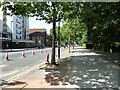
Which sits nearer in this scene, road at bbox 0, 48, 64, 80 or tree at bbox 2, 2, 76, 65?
tree at bbox 2, 2, 76, 65

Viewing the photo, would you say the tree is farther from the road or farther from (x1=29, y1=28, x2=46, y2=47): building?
(x1=29, y1=28, x2=46, y2=47): building

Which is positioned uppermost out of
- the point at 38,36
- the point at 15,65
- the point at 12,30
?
the point at 12,30

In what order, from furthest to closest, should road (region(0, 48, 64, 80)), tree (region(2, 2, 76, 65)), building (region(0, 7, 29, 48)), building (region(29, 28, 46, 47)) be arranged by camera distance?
building (region(29, 28, 46, 47)), building (region(0, 7, 29, 48)), road (region(0, 48, 64, 80)), tree (region(2, 2, 76, 65))

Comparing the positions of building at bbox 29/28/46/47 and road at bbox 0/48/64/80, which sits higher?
building at bbox 29/28/46/47

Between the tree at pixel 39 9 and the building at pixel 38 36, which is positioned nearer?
the tree at pixel 39 9

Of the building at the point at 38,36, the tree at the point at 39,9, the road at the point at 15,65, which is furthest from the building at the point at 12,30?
the tree at the point at 39,9

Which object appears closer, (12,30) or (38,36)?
(12,30)

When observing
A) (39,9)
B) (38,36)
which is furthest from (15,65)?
(38,36)

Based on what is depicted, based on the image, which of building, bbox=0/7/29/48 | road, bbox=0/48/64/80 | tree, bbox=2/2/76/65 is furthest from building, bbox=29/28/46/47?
tree, bbox=2/2/76/65

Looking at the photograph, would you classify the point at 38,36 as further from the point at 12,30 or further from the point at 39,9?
the point at 39,9

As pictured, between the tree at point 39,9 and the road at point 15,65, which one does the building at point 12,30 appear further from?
A: the tree at point 39,9

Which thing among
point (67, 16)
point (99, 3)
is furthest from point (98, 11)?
point (67, 16)

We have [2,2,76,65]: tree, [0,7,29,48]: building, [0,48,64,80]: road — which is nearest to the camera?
[2,2,76,65]: tree

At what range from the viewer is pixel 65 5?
7.18 m
